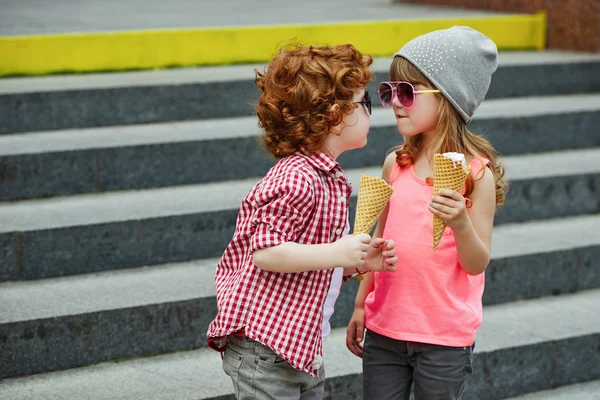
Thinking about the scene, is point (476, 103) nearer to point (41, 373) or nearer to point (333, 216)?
point (333, 216)

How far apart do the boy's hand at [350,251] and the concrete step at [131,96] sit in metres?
2.78

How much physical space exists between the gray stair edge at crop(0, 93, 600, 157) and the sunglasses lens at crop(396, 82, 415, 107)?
6.82ft

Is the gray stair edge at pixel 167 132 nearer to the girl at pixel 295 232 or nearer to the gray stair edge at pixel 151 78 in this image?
the gray stair edge at pixel 151 78

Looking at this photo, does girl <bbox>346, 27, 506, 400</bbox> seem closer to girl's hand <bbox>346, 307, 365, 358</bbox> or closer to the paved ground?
girl's hand <bbox>346, 307, 365, 358</bbox>

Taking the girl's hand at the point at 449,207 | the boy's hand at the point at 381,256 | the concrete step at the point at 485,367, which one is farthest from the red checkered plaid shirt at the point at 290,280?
the concrete step at the point at 485,367

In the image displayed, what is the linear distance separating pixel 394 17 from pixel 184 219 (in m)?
3.58

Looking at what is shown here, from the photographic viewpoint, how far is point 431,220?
7.98ft

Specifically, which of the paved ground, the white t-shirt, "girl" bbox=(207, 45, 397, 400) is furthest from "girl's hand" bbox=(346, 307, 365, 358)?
the paved ground

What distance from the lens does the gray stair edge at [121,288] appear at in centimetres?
341

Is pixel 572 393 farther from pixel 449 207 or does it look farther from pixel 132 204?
pixel 132 204

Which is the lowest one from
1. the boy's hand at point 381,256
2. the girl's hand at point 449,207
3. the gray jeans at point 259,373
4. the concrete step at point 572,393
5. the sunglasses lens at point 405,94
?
the concrete step at point 572,393

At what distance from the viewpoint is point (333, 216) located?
7.47 feet

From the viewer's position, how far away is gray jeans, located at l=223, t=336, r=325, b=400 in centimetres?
229

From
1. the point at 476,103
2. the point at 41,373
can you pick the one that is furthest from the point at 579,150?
the point at 41,373
